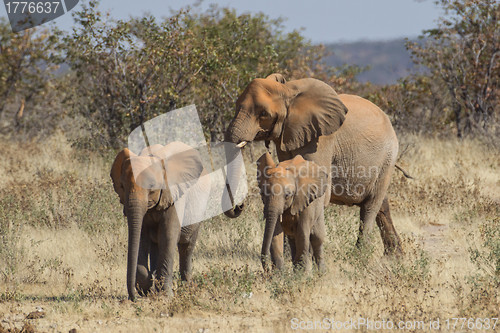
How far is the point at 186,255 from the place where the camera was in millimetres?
7980

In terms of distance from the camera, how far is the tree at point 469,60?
714 inches

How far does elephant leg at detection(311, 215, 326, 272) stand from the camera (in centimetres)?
792

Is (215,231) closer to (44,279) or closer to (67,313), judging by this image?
(44,279)

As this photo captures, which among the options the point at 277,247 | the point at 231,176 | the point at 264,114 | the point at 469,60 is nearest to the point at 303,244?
the point at 277,247

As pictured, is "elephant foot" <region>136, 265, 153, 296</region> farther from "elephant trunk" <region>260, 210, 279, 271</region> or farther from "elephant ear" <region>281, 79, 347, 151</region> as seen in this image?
"elephant ear" <region>281, 79, 347, 151</region>

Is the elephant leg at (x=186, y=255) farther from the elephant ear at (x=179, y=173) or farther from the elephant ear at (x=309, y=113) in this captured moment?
the elephant ear at (x=309, y=113)

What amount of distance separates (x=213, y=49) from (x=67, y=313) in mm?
8695

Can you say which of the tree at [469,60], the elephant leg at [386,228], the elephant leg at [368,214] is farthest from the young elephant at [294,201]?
the tree at [469,60]

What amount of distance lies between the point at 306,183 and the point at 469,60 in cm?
1261

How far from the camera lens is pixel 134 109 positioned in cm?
1474

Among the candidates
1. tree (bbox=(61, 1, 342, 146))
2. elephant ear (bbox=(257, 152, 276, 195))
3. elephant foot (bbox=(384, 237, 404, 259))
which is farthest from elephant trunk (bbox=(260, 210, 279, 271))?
tree (bbox=(61, 1, 342, 146))

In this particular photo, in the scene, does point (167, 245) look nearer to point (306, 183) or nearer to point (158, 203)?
point (158, 203)

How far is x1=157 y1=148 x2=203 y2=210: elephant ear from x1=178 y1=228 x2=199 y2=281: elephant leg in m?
0.69

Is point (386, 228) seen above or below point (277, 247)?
below
